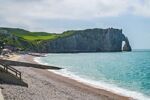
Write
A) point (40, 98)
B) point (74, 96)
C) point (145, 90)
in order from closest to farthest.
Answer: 1. point (40, 98)
2. point (74, 96)
3. point (145, 90)

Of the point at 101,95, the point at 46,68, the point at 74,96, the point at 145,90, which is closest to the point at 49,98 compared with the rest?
the point at 74,96

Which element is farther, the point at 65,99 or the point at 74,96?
the point at 74,96

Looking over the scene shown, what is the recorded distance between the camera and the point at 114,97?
112 ft

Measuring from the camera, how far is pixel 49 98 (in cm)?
2894

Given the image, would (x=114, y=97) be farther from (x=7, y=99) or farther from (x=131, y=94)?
(x=7, y=99)

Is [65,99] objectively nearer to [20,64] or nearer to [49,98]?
[49,98]

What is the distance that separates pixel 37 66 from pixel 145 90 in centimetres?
3338

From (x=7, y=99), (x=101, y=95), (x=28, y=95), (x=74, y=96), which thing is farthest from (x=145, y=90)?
(x=7, y=99)

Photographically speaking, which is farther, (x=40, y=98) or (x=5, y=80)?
(x=5, y=80)

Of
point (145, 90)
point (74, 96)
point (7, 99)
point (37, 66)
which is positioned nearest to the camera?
point (7, 99)

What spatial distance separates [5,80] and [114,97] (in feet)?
34.9

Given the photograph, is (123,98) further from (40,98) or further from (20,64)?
(20,64)

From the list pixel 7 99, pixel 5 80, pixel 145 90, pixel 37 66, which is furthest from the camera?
pixel 37 66

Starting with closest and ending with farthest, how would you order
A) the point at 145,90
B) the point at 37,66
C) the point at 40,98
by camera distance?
the point at 40,98, the point at 145,90, the point at 37,66
